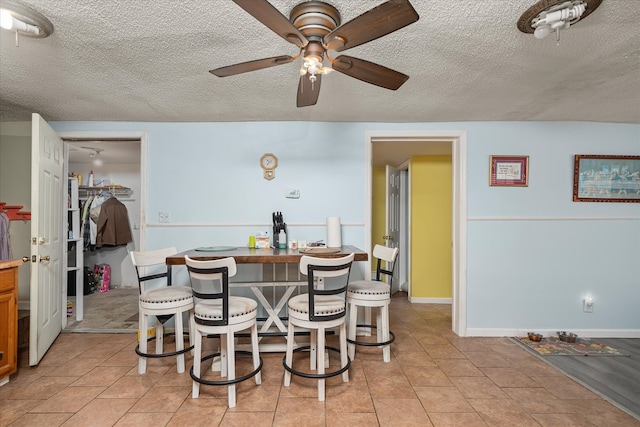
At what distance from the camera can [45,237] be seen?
269 cm

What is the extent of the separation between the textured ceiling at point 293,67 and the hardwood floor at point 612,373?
2.25m

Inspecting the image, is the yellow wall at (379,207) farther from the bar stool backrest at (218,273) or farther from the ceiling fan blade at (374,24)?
the ceiling fan blade at (374,24)

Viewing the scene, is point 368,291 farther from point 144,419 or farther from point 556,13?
point 556,13

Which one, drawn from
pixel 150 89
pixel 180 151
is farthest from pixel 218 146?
pixel 150 89

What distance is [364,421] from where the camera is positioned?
1.83 m

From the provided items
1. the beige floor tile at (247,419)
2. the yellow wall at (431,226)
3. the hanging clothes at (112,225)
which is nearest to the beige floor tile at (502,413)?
the beige floor tile at (247,419)

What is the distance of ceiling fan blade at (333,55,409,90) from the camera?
5.08ft

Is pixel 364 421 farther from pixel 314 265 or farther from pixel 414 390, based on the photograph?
pixel 314 265

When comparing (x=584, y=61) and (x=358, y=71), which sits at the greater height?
(x=584, y=61)

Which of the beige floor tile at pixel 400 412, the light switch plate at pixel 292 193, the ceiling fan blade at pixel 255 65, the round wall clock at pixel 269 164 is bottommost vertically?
the beige floor tile at pixel 400 412

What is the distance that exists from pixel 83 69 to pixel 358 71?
1.98m

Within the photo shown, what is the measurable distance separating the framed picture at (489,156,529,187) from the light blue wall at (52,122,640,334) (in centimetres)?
7

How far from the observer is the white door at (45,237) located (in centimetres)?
254

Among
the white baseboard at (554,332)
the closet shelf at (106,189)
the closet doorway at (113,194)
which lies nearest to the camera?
the white baseboard at (554,332)
